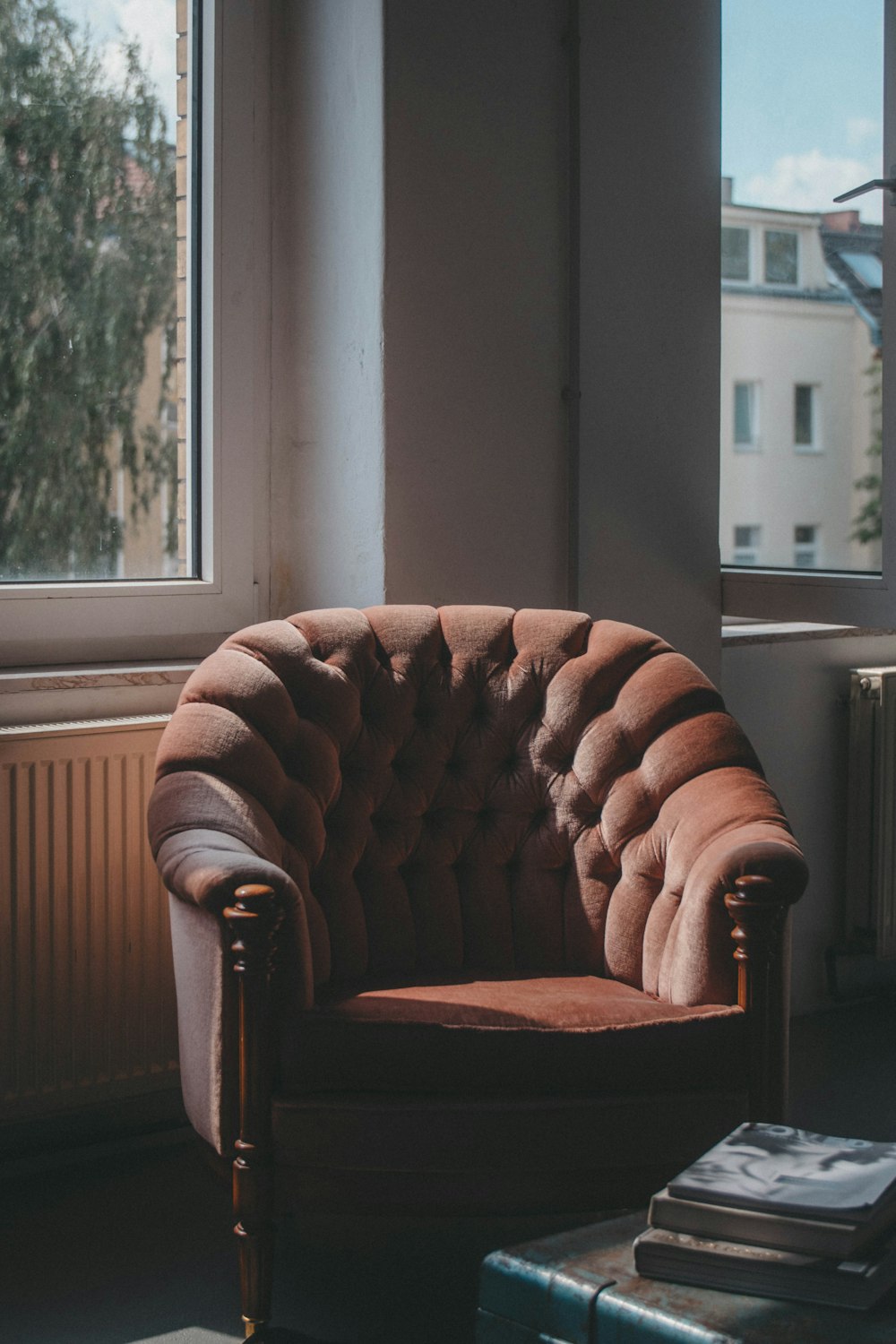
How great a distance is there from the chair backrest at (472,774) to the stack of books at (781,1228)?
868 mm

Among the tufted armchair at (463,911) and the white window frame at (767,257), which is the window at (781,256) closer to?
the white window frame at (767,257)

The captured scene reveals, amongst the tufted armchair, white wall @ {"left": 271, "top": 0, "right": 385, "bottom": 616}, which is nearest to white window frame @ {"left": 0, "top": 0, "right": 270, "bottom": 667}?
white wall @ {"left": 271, "top": 0, "right": 385, "bottom": 616}

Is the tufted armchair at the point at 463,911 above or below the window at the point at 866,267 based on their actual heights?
below

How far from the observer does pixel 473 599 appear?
2676 mm

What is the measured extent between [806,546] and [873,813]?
631 millimetres

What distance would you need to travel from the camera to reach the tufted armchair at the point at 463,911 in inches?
66.5

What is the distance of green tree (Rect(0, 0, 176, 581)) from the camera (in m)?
2.50

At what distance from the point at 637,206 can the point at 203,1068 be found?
1940mm

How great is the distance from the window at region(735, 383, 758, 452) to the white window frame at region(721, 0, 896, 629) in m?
0.39

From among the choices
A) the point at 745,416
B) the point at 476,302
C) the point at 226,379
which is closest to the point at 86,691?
the point at 226,379

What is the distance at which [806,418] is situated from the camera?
3297mm

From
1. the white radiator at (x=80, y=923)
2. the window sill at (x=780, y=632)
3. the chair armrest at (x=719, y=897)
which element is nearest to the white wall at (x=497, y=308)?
the window sill at (x=780, y=632)

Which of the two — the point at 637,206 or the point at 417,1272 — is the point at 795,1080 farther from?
the point at 637,206

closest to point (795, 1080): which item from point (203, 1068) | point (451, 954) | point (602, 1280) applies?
point (451, 954)
